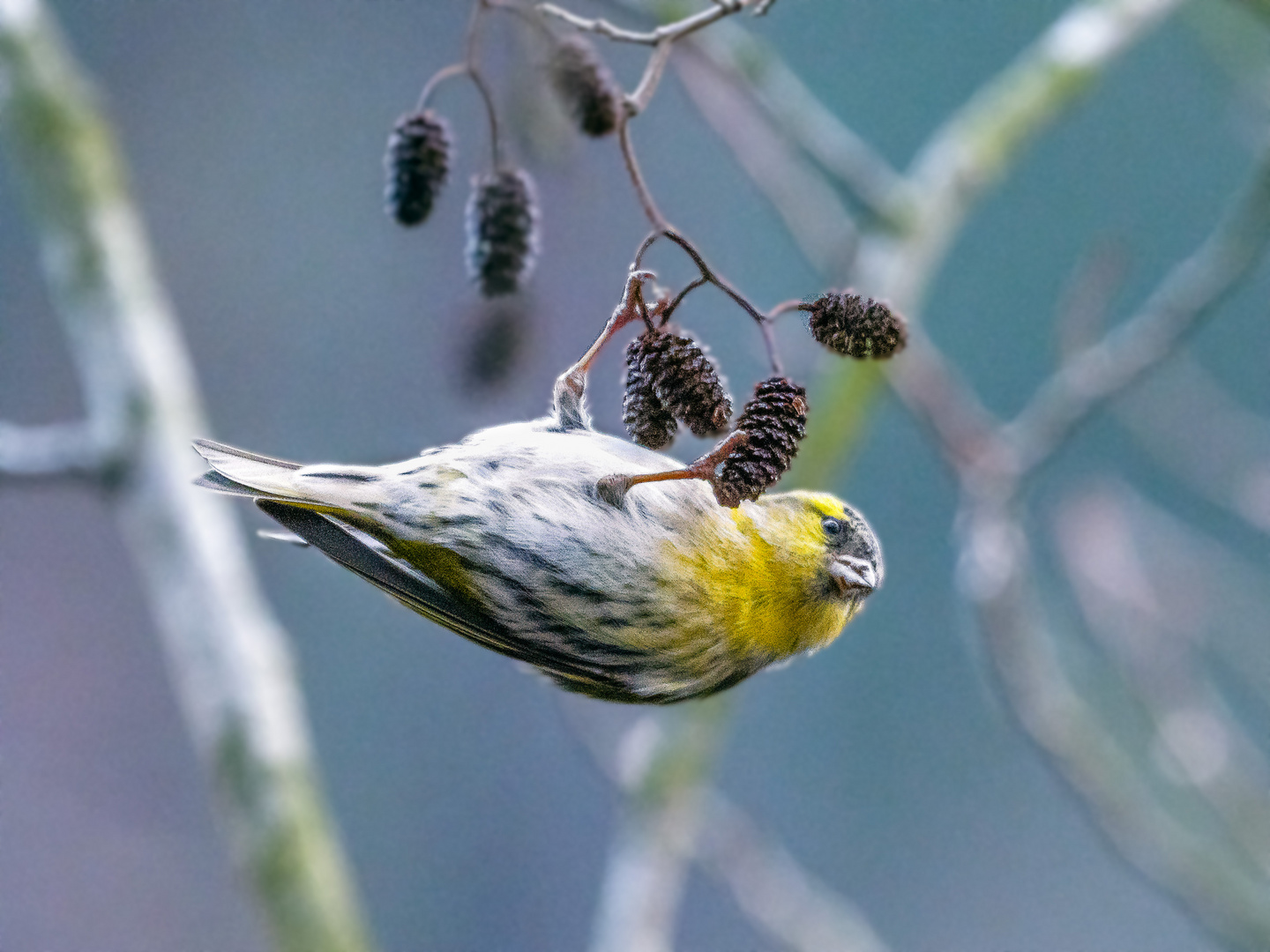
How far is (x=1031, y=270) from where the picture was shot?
564 centimetres

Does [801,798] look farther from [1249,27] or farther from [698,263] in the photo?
[698,263]

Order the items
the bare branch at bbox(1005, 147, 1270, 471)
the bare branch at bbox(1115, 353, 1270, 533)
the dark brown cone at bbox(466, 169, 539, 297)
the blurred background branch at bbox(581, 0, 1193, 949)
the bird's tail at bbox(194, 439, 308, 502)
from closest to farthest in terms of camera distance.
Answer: the dark brown cone at bbox(466, 169, 539, 297), the bird's tail at bbox(194, 439, 308, 502), the bare branch at bbox(1005, 147, 1270, 471), the blurred background branch at bbox(581, 0, 1193, 949), the bare branch at bbox(1115, 353, 1270, 533)

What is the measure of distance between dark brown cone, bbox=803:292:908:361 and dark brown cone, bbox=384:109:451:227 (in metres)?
0.55

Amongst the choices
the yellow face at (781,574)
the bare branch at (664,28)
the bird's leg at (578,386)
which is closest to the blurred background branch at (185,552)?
the bird's leg at (578,386)

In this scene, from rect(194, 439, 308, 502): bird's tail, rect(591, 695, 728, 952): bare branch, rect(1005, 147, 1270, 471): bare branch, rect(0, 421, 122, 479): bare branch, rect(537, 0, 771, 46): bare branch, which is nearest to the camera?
rect(537, 0, 771, 46): bare branch

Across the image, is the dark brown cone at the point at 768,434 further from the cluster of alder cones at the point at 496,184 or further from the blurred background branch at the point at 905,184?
the blurred background branch at the point at 905,184

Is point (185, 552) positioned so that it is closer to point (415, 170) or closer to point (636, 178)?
point (415, 170)

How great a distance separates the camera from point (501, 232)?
60.0 inches

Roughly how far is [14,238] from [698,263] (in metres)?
3.98

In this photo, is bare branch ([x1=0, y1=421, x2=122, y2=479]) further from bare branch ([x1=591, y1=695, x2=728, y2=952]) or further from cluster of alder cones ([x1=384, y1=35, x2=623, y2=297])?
bare branch ([x1=591, y1=695, x2=728, y2=952])

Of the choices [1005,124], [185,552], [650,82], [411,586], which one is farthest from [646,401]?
[1005,124]

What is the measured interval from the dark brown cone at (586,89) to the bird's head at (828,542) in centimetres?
65

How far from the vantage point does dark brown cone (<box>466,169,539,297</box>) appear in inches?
59.3

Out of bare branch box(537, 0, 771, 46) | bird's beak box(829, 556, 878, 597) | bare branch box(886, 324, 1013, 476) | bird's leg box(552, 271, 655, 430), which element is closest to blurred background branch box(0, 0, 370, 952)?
bird's leg box(552, 271, 655, 430)
